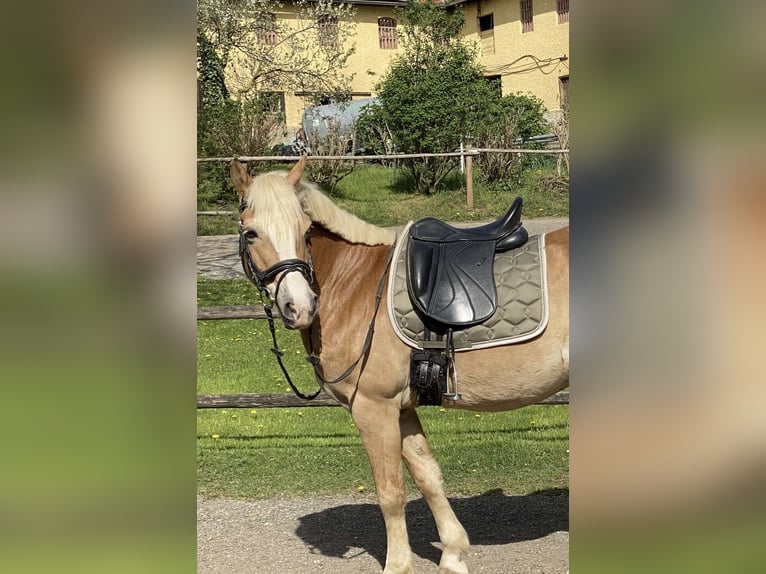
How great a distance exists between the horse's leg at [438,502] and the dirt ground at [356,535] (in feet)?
0.84

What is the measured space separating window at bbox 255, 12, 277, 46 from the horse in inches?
462

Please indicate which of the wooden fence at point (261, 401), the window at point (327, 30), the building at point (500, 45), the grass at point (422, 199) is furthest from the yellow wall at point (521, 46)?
the wooden fence at point (261, 401)

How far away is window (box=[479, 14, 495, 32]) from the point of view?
1487 centimetres

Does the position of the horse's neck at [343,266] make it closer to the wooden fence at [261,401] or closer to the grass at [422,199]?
the wooden fence at [261,401]

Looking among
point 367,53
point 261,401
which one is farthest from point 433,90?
point 261,401

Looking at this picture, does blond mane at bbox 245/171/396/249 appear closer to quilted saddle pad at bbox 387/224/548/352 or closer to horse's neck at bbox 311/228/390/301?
horse's neck at bbox 311/228/390/301

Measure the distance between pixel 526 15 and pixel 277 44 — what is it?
15.6ft

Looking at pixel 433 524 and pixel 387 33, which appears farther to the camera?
pixel 387 33

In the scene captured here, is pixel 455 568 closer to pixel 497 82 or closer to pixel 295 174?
pixel 295 174

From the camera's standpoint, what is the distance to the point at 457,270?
9.53ft
